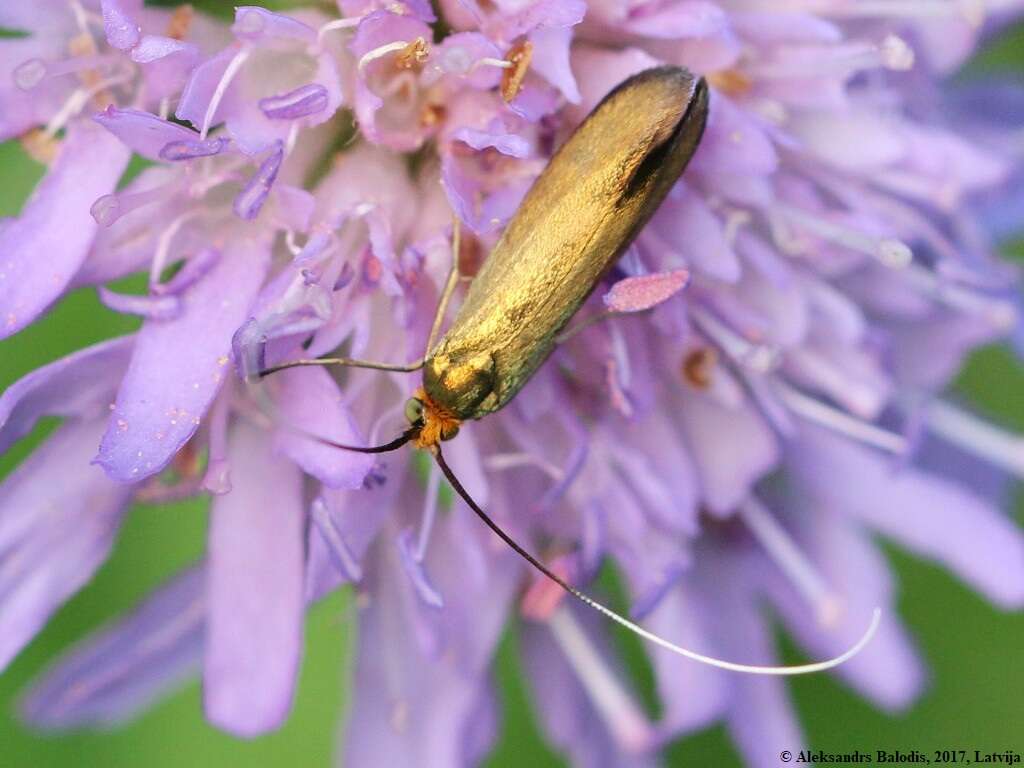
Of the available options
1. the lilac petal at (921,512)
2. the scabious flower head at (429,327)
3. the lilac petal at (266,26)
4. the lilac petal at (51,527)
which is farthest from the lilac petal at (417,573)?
the lilac petal at (921,512)

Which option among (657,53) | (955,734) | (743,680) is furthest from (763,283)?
(955,734)

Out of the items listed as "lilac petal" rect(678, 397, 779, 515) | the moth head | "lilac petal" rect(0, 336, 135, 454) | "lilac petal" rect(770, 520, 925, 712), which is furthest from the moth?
"lilac petal" rect(770, 520, 925, 712)

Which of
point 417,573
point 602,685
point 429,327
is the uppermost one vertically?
point 429,327

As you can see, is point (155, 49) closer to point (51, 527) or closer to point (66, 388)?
point (66, 388)

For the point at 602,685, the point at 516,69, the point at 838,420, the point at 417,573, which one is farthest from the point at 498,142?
Answer: the point at 602,685

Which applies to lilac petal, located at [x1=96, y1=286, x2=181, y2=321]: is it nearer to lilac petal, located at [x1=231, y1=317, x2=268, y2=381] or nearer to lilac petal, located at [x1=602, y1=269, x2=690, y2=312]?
lilac petal, located at [x1=231, y1=317, x2=268, y2=381]

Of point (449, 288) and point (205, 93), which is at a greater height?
point (205, 93)
